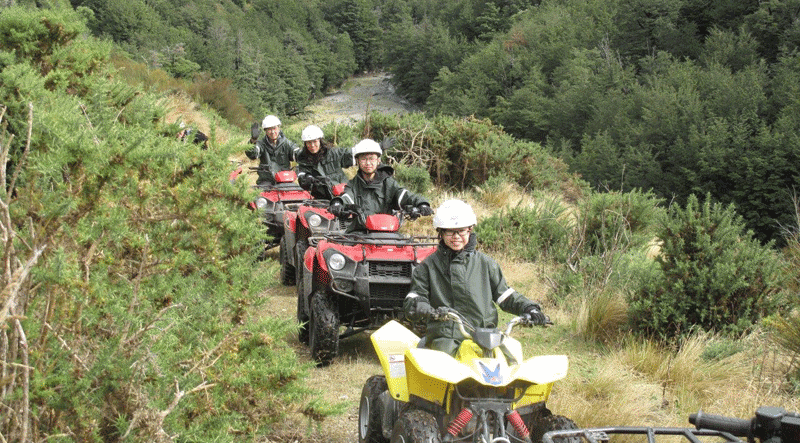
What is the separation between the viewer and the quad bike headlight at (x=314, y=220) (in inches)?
356

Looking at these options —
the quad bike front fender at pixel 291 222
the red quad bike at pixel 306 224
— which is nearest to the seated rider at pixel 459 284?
the red quad bike at pixel 306 224

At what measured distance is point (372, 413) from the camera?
4934 millimetres

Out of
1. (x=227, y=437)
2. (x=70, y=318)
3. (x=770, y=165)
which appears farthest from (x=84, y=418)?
(x=770, y=165)

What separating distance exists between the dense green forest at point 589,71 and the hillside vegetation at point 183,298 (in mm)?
15228

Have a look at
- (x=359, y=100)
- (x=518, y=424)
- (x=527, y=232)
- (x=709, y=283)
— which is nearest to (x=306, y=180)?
(x=527, y=232)

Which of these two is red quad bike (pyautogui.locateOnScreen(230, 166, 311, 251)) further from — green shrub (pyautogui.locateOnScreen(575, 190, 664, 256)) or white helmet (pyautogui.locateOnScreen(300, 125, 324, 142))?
green shrub (pyautogui.locateOnScreen(575, 190, 664, 256))

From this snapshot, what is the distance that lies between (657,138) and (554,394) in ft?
153

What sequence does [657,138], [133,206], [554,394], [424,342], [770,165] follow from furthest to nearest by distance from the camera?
[657,138], [770,165], [554,394], [424,342], [133,206]

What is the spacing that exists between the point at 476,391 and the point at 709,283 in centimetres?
347

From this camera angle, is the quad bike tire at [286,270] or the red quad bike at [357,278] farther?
the quad bike tire at [286,270]

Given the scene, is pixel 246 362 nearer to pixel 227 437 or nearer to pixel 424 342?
pixel 227 437

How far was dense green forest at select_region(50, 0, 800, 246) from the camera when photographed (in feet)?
131

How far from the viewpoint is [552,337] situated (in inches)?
315

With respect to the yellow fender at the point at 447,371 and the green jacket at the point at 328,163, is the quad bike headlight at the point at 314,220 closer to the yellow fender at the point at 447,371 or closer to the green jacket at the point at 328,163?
the green jacket at the point at 328,163
